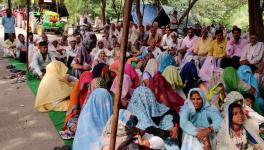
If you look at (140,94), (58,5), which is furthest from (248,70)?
(58,5)

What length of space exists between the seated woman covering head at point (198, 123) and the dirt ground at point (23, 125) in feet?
6.06

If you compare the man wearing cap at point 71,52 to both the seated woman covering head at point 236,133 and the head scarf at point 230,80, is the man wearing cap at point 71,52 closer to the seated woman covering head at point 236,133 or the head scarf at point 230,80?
the head scarf at point 230,80

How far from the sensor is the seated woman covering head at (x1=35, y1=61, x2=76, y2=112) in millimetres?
5980

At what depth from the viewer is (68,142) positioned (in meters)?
4.70

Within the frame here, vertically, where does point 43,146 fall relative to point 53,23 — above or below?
below

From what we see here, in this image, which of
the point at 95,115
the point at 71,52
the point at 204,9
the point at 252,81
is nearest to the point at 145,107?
the point at 95,115

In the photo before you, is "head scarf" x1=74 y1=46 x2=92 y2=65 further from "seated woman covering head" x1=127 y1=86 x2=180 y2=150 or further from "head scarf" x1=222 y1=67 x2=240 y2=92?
"seated woman covering head" x1=127 y1=86 x2=180 y2=150

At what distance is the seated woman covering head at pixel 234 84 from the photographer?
17.4 ft

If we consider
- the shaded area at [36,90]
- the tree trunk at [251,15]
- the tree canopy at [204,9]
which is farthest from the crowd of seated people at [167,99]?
the tree canopy at [204,9]

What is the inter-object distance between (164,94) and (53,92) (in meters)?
2.19

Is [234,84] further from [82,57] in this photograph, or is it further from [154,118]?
[82,57]

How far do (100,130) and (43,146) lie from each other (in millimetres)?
1050

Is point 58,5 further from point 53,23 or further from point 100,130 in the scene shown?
point 100,130

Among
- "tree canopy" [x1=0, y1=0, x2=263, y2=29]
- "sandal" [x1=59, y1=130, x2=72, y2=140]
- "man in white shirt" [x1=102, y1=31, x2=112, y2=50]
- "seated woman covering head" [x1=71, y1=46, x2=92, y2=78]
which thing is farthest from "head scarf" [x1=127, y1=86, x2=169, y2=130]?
"tree canopy" [x1=0, y1=0, x2=263, y2=29]
